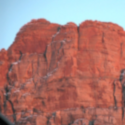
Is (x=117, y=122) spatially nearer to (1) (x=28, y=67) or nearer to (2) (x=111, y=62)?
→ (2) (x=111, y=62)

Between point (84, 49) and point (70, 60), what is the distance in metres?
2.12

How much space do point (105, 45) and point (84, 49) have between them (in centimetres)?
230

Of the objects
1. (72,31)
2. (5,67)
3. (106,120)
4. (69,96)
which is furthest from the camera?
(5,67)

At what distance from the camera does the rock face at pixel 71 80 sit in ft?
98.5

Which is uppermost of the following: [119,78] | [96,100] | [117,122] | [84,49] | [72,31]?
[72,31]

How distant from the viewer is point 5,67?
35.8 m

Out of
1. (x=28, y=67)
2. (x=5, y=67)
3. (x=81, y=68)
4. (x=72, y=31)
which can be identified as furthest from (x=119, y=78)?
(x=5, y=67)

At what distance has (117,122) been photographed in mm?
29219

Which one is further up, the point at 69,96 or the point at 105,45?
the point at 105,45

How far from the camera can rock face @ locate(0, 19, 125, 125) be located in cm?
3002

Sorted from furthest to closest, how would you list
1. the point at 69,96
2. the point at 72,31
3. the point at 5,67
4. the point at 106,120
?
1. the point at 5,67
2. the point at 72,31
3. the point at 69,96
4. the point at 106,120

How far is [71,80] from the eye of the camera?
31.2m

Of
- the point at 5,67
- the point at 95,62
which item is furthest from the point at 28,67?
the point at 95,62

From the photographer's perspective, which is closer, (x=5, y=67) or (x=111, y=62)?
(x=111, y=62)
